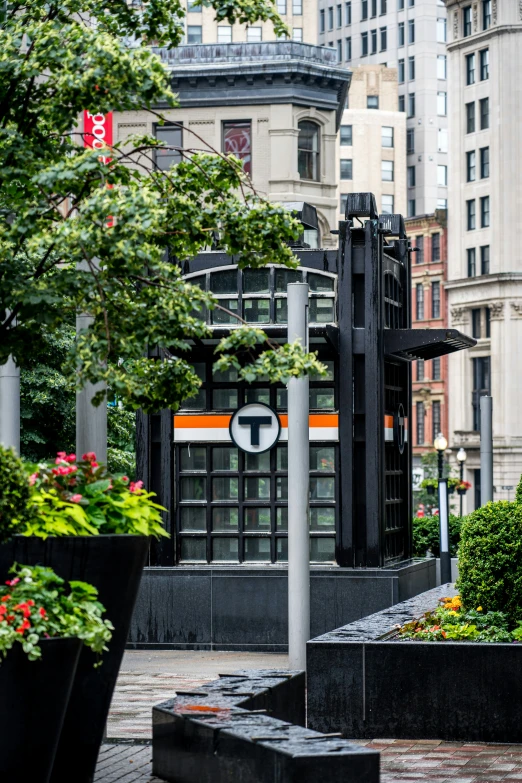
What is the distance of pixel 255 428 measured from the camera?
62.8ft

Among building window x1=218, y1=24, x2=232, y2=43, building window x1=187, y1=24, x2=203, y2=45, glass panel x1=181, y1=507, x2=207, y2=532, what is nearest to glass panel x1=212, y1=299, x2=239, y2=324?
glass panel x1=181, y1=507, x2=207, y2=532

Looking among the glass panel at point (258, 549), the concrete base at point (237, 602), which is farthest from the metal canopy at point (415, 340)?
the glass panel at point (258, 549)

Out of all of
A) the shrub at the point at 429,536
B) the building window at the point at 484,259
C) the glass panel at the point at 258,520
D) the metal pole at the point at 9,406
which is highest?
the building window at the point at 484,259

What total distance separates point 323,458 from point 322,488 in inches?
15.2

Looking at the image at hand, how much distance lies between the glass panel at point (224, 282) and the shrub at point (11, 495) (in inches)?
439

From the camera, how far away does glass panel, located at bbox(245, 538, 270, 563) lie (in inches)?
757

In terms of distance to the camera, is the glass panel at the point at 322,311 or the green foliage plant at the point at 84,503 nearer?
the green foliage plant at the point at 84,503

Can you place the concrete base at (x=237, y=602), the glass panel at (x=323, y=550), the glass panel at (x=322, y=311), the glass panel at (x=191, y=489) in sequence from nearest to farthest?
the concrete base at (x=237, y=602)
the glass panel at (x=323, y=550)
the glass panel at (x=322, y=311)
the glass panel at (x=191, y=489)

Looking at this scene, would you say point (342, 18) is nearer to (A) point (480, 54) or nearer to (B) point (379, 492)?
(A) point (480, 54)

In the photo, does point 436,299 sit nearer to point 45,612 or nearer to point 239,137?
point 239,137

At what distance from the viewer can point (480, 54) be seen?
98688mm

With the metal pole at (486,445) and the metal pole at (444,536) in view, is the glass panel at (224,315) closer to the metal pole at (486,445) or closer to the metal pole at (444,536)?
the metal pole at (444,536)

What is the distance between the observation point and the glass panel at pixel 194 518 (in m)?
19.3

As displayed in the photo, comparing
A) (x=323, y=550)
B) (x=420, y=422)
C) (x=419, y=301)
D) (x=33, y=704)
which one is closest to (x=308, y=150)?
(x=323, y=550)
